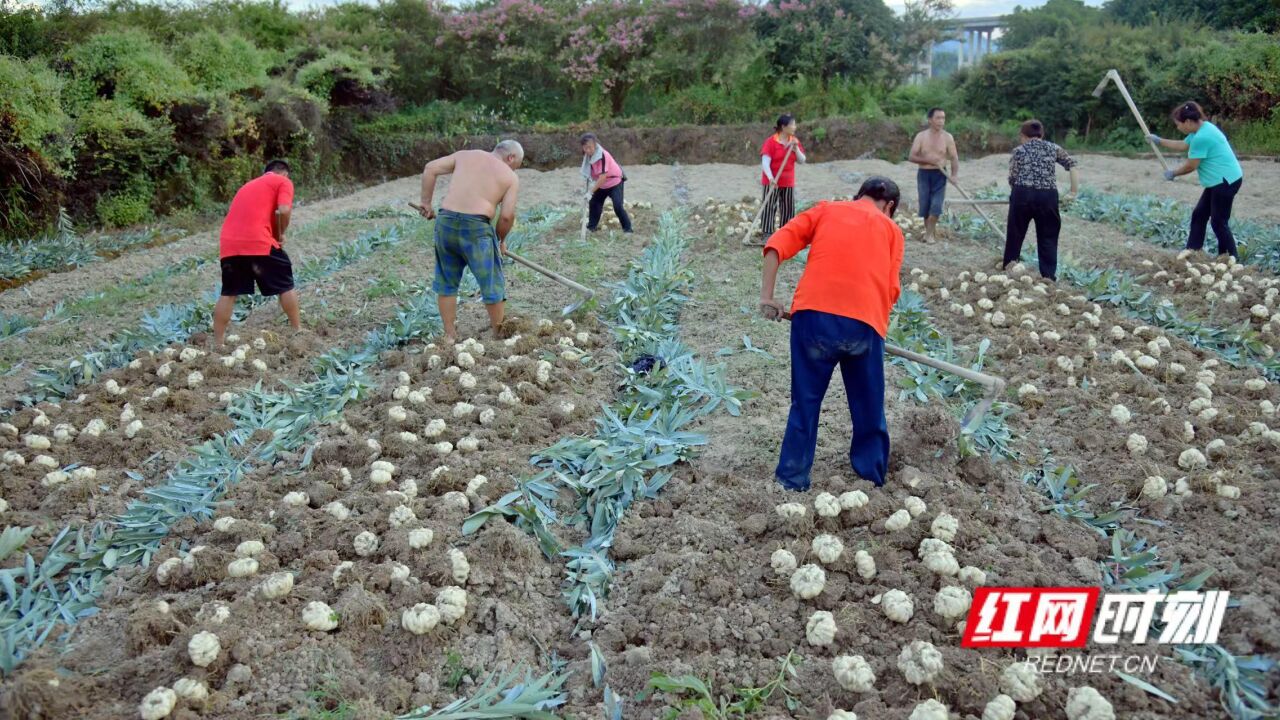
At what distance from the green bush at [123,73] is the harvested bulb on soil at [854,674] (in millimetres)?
12514

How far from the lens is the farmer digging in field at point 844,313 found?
3781 millimetres

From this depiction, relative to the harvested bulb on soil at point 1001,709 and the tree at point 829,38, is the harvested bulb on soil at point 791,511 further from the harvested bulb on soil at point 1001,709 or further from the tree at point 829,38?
the tree at point 829,38

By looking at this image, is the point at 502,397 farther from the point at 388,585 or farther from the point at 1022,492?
the point at 1022,492

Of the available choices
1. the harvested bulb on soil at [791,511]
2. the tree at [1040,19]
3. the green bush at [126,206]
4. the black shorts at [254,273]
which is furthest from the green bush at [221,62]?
the tree at [1040,19]

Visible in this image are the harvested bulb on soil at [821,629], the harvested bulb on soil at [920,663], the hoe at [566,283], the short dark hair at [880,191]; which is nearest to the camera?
the harvested bulb on soil at [920,663]

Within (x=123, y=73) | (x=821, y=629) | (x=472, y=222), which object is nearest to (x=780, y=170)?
(x=472, y=222)

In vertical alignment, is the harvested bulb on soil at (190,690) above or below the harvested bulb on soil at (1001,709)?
above

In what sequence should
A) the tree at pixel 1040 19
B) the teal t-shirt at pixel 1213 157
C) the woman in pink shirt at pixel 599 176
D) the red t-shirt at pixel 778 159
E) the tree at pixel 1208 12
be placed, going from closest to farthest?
the teal t-shirt at pixel 1213 157
the red t-shirt at pixel 778 159
the woman in pink shirt at pixel 599 176
the tree at pixel 1208 12
the tree at pixel 1040 19

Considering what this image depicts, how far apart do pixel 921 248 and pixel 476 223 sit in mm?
5242

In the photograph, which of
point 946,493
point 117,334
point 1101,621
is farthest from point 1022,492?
point 117,334

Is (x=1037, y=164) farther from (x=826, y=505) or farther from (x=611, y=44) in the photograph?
(x=611, y=44)

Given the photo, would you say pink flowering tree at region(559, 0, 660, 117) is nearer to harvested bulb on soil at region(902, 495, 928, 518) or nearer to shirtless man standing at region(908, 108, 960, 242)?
shirtless man standing at region(908, 108, 960, 242)

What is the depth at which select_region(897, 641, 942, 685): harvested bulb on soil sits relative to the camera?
2.78 meters

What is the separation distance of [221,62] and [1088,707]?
600 inches
